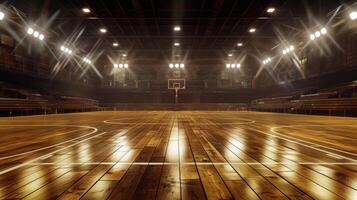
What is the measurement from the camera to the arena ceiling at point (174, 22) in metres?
12.7

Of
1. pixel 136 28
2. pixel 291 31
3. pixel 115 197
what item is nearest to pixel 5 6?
pixel 136 28

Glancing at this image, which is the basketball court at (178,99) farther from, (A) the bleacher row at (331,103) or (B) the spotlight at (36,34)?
(B) the spotlight at (36,34)

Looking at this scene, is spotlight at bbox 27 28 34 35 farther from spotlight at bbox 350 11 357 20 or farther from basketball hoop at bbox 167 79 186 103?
spotlight at bbox 350 11 357 20

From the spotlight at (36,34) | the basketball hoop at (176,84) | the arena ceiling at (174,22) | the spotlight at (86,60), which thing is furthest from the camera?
the basketball hoop at (176,84)

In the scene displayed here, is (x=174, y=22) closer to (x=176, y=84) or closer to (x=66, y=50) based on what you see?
(x=66, y=50)

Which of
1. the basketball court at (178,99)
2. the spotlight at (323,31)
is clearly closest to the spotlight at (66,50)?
the basketball court at (178,99)

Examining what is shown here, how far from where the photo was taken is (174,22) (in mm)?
15602

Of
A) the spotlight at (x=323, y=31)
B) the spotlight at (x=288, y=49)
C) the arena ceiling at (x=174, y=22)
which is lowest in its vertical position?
the spotlight at (x=323, y=31)

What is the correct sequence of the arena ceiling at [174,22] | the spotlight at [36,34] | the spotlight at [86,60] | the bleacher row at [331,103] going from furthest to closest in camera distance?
the spotlight at [86,60] < the spotlight at [36,34] < the arena ceiling at [174,22] < the bleacher row at [331,103]

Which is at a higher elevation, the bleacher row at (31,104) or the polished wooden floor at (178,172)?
the bleacher row at (31,104)

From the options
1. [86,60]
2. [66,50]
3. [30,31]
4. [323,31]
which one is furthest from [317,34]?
[86,60]

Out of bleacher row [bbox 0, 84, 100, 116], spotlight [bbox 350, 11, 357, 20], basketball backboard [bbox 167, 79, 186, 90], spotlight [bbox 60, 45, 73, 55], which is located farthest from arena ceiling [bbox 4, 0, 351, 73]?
basketball backboard [bbox 167, 79, 186, 90]

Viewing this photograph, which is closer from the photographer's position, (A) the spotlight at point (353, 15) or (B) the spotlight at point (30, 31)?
(A) the spotlight at point (353, 15)

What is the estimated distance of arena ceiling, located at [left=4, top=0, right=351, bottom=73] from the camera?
41.8ft
